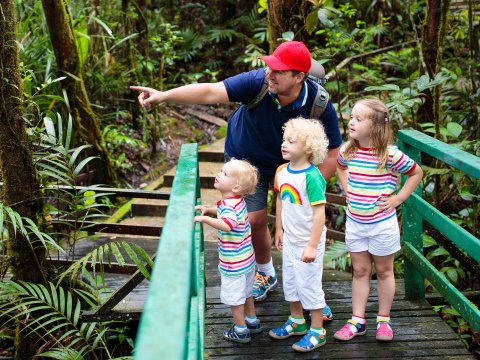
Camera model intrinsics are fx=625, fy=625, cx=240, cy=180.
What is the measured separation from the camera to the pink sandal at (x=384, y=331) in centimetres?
320

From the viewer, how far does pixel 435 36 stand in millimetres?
5055

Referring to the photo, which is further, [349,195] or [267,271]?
[267,271]

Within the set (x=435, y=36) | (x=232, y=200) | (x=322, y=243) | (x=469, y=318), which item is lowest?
(x=469, y=318)

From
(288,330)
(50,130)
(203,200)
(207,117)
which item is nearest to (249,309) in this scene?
(288,330)

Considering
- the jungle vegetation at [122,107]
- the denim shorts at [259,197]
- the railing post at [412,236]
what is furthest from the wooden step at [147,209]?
the railing post at [412,236]

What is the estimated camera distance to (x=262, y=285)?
3.80m

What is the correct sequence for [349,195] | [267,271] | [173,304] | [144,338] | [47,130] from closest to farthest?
[144,338], [173,304], [349,195], [267,271], [47,130]

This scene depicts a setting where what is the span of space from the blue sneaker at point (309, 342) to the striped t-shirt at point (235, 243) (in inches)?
17.6

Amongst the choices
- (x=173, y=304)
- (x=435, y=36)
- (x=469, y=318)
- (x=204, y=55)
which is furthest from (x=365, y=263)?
(x=204, y=55)

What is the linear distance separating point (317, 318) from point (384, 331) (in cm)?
38

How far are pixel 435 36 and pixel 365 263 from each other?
2588 mm

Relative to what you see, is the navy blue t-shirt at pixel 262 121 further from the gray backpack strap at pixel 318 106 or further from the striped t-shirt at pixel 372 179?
the striped t-shirt at pixel 372 179

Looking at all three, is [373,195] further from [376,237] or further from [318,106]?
[318,106]

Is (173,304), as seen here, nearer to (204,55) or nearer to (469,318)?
(469,318)
